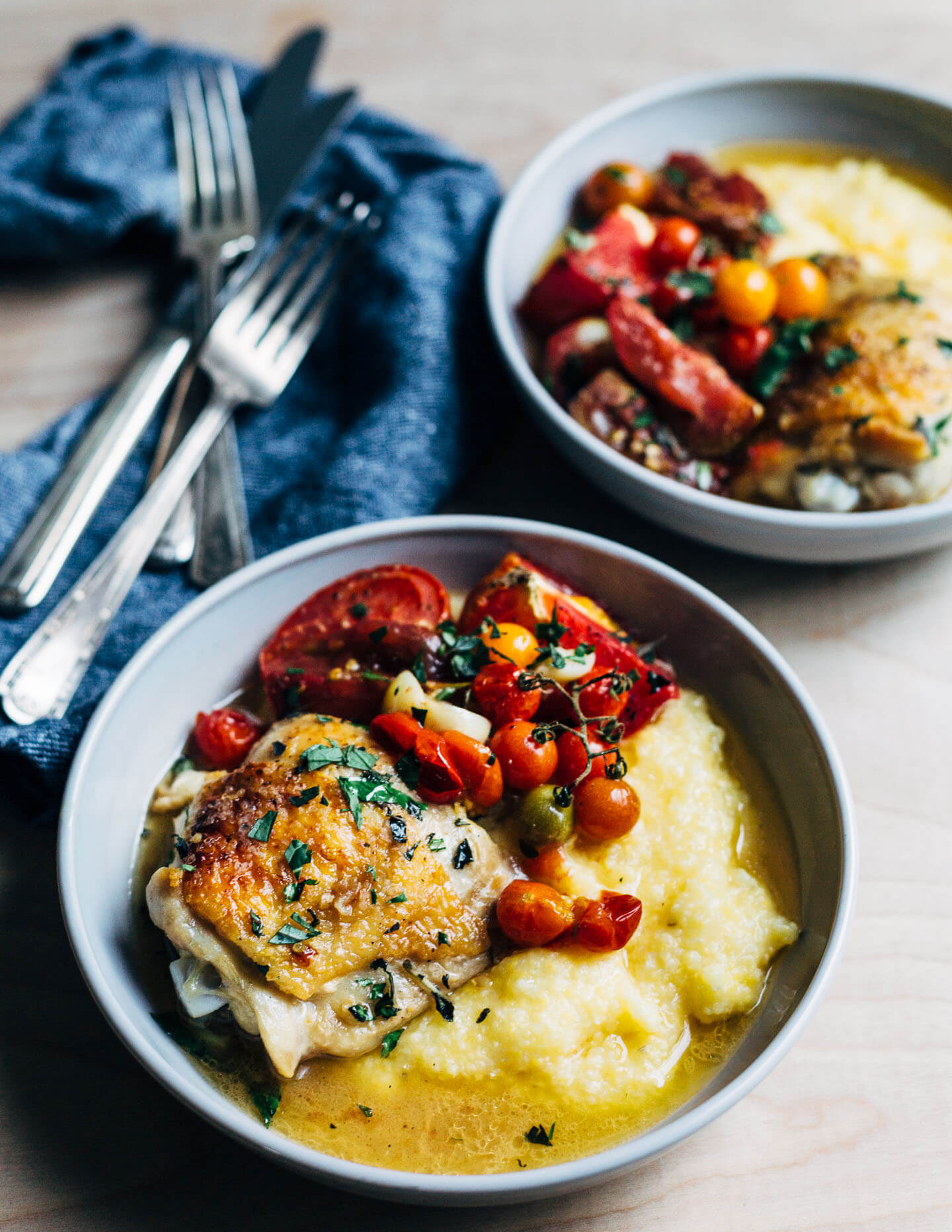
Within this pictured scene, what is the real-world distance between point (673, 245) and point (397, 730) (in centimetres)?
247

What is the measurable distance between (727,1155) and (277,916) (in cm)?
132

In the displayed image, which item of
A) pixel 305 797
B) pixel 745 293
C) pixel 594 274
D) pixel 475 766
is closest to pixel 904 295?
pixel 745 293

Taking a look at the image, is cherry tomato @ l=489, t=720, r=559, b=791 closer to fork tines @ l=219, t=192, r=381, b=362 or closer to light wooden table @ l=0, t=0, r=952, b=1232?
light wooden table @ l=0, t=0, r=952, b=1232

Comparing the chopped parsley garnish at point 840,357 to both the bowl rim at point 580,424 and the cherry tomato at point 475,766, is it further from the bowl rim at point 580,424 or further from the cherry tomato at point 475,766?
the cherry tomato at point 475,766

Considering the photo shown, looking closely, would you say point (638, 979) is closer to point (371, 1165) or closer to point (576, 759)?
point (576, 759)

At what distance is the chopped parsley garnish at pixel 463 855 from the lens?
8.96ft

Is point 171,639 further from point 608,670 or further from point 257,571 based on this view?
point 608,670

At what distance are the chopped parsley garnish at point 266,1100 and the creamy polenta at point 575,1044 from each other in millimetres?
17

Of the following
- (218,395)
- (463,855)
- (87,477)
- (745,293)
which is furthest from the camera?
(218,395)

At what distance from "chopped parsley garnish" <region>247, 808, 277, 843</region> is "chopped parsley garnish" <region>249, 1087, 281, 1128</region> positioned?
61cm

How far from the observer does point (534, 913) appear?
8.66 ft

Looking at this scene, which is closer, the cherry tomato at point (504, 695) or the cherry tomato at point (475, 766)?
the cherry tomato at point (475, 766)

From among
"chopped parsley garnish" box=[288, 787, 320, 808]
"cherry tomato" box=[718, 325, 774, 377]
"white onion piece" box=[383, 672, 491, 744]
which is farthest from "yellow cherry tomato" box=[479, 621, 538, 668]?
"cherry tomato" box=[718, 325, 774, 377]

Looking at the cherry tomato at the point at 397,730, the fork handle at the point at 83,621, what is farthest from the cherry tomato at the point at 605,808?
the fork handle at the point at 83,621
